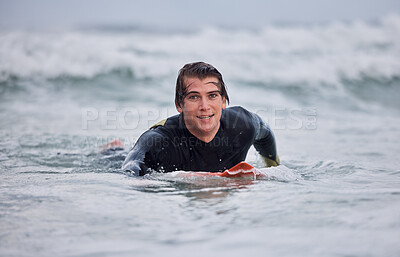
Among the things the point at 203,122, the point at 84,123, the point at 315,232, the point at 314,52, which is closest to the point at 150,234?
the point at 315,232

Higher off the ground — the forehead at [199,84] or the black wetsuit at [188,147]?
the forehead at [199,84]

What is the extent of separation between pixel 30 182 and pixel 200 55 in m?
13.1

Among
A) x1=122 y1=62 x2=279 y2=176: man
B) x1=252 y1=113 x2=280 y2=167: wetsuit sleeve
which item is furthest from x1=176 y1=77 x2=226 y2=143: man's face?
x1=252 y1=113 x2=280 y2=167: wetsuit sleeve

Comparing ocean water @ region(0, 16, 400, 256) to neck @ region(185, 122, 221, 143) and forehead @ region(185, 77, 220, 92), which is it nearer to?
neck @ region(185, 122, 221, 143)

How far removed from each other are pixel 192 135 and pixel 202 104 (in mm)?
318

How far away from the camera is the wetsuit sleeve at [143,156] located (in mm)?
3848

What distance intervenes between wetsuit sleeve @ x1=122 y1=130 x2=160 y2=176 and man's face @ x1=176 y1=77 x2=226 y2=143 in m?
0.35

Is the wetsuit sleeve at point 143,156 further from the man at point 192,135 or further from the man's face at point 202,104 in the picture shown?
the man's face at point 202,104

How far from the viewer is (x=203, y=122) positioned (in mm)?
4016

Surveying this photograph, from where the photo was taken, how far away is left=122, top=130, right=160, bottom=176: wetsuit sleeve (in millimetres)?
3848

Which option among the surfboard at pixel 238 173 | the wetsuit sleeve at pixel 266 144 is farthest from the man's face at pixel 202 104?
the wetsuit sleeve at pixel 266 144

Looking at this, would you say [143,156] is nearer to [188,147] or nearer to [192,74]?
[188,147]

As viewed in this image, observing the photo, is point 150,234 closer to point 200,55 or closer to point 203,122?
point 203,122

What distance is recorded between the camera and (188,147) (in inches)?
161
